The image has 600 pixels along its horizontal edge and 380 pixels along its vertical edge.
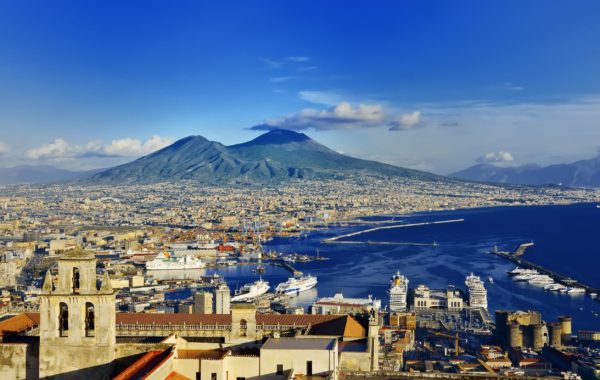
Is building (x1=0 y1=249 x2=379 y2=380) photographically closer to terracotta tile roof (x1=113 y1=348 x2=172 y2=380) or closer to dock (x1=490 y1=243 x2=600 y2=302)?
terracotta tile roof (x1=113 y1=348 x2=172 y2=380)

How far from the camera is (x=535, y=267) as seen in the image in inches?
2159

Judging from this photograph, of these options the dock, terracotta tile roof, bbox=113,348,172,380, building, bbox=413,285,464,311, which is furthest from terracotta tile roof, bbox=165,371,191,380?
the dock

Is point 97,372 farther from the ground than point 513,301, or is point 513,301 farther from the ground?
point 97,372

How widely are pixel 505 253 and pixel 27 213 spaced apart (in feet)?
216

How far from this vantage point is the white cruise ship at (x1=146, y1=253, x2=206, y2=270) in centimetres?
5662

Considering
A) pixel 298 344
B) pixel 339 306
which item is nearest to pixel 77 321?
pixel 298 344

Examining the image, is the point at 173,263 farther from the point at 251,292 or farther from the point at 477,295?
the point at 477,295

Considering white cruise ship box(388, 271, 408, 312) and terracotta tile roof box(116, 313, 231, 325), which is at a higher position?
Answer: terracotta tile roof box(116, 313, 231, 325)

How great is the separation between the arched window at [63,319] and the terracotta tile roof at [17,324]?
1753 millimetres

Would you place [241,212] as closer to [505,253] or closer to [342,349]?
[505,253]

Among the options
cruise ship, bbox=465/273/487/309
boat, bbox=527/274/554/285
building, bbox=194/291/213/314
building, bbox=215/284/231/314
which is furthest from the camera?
boat, bbox=527/274/554/285

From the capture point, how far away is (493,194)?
18000cm

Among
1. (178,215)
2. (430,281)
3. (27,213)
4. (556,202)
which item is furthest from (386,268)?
(556,202)

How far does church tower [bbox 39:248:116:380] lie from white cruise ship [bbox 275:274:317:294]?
112 ft
